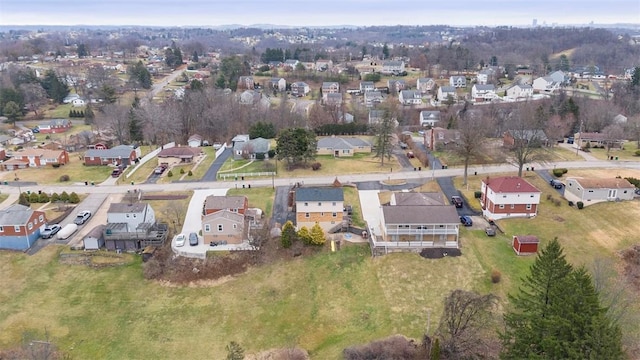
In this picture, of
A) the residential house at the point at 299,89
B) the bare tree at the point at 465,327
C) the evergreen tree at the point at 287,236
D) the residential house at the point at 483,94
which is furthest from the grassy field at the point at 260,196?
the residential house at the point at 483,94

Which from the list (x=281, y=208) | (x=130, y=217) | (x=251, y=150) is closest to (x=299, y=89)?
(x=251, y=150)

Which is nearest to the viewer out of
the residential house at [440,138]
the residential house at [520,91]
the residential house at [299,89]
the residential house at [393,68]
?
the residential house at [440,138]

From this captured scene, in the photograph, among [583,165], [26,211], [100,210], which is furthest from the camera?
[583,165]

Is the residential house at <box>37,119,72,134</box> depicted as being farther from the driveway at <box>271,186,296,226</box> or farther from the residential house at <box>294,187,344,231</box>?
the residential house at <box>294,187,344,231</box>

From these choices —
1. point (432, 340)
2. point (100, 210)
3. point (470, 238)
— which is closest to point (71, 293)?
point (100, 210)

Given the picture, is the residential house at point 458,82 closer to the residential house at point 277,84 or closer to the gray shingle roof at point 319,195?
the residential house at point 277,84

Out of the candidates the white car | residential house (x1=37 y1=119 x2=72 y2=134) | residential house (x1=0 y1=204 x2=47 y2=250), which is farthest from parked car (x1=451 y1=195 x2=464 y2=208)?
residential house (x1=37 y1=119 x2=72 y2=134)

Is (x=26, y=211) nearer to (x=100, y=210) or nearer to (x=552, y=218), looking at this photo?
(x=100, y=210)
